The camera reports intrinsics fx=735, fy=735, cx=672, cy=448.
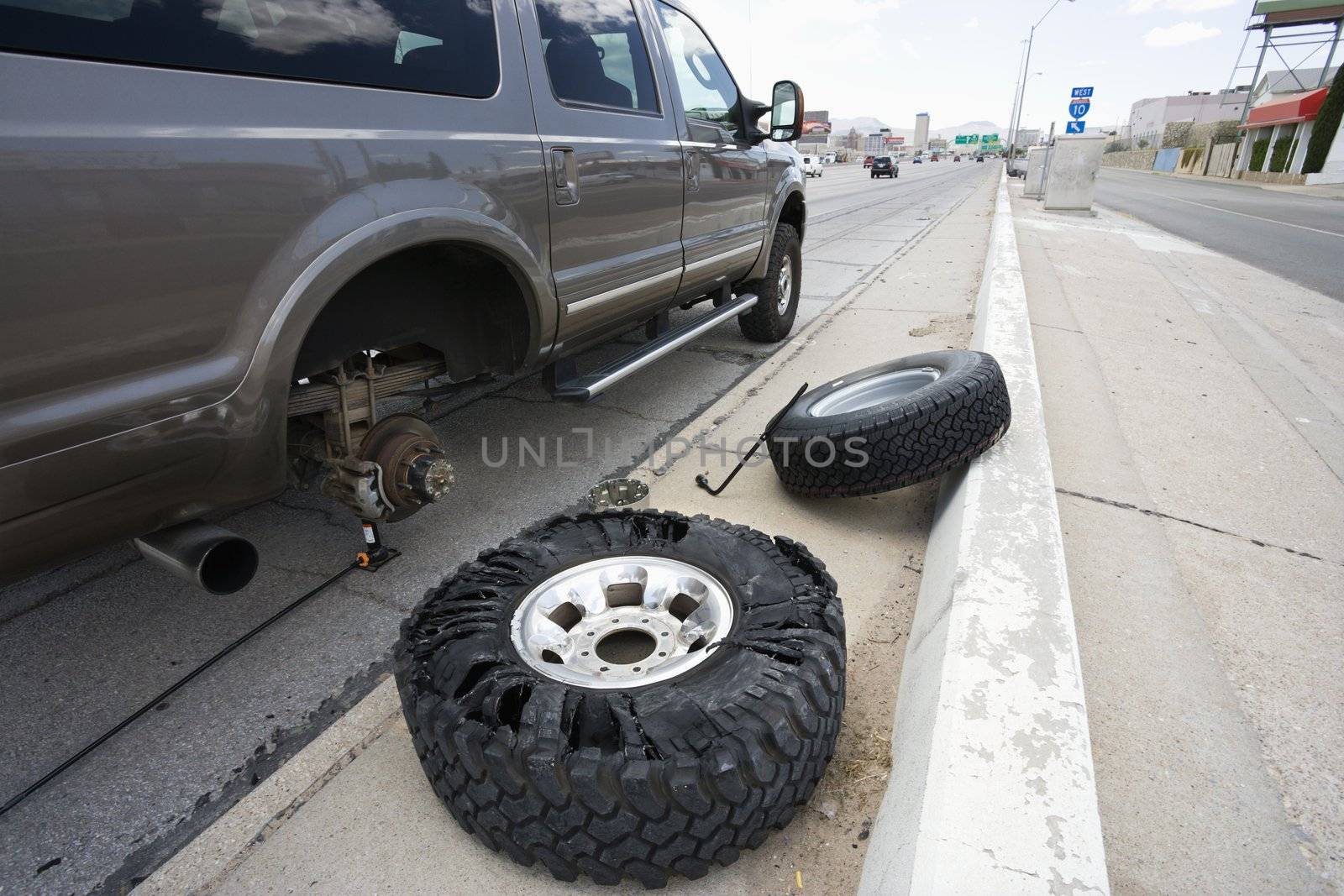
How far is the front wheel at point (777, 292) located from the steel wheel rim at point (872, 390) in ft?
5.63

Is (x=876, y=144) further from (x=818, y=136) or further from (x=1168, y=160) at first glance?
(x=1168, y=160)

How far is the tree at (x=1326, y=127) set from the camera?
35188mm

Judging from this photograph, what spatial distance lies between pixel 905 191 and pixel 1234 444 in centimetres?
2667

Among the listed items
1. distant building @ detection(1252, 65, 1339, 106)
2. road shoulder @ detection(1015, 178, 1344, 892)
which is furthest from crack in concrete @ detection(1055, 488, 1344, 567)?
distant building @ detection(1252, 65, 1339, 106)

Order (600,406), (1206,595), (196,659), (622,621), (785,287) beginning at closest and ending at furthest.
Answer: (622,621)
(196,659)
(1206,595)
(600,406)
(785,287)

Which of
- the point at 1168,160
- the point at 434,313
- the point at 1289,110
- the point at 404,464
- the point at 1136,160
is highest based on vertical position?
the point at 1289,110

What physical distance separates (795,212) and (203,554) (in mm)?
4769

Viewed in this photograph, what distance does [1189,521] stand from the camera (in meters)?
2.82

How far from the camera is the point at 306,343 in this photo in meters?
2.02

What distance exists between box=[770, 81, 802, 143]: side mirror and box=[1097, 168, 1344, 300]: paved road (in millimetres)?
7136

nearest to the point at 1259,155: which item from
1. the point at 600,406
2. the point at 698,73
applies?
the point at 698,73

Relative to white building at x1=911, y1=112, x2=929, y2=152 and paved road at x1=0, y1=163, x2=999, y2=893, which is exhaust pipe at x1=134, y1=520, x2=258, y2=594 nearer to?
paved road at x1=0, y1=163, x2=999, y2=893

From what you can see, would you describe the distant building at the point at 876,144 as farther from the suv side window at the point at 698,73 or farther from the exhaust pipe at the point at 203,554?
the exhaust pipe at the point at 203,554

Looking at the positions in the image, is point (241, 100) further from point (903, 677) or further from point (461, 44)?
point (903, 677)
